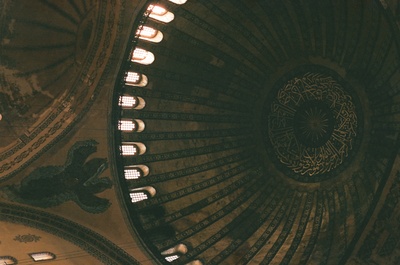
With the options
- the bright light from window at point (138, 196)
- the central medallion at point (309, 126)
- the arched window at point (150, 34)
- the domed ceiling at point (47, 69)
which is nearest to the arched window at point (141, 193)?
the bright light from window at point (138, 196)

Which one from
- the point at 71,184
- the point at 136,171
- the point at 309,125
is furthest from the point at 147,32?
the point at 309,125

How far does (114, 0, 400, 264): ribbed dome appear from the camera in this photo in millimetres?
12453

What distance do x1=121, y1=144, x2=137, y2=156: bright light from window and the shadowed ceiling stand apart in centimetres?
15

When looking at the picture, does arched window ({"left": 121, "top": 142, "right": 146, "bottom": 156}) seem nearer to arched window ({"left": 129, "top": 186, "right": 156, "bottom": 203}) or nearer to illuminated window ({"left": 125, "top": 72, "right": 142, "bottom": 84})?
arched window ({"left": 129, "top": 186, "right": 156, "bottom": 203})

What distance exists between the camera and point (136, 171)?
39.8 feet

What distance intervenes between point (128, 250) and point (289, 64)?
24.2 ft

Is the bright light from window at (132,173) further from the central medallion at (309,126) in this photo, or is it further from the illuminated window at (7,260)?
the central medallion at (309,126)

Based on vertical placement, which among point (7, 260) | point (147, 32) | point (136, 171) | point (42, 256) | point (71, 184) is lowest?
point (42, 256)

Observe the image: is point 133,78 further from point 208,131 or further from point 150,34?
point 208,131

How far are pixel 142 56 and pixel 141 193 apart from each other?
3534 mm

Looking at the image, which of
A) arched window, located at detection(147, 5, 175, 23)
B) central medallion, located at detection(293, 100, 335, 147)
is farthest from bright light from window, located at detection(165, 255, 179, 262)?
arched window, located at detection(147, 5, 175, 23)

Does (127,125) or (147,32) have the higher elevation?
(147,32)

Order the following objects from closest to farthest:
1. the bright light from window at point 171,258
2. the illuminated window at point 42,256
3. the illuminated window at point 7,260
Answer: the illuminated window at point 7,260 → the illuminated window at point 42,256 → the bright light from window at point 171,258

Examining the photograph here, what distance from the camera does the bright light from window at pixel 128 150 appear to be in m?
11.7
